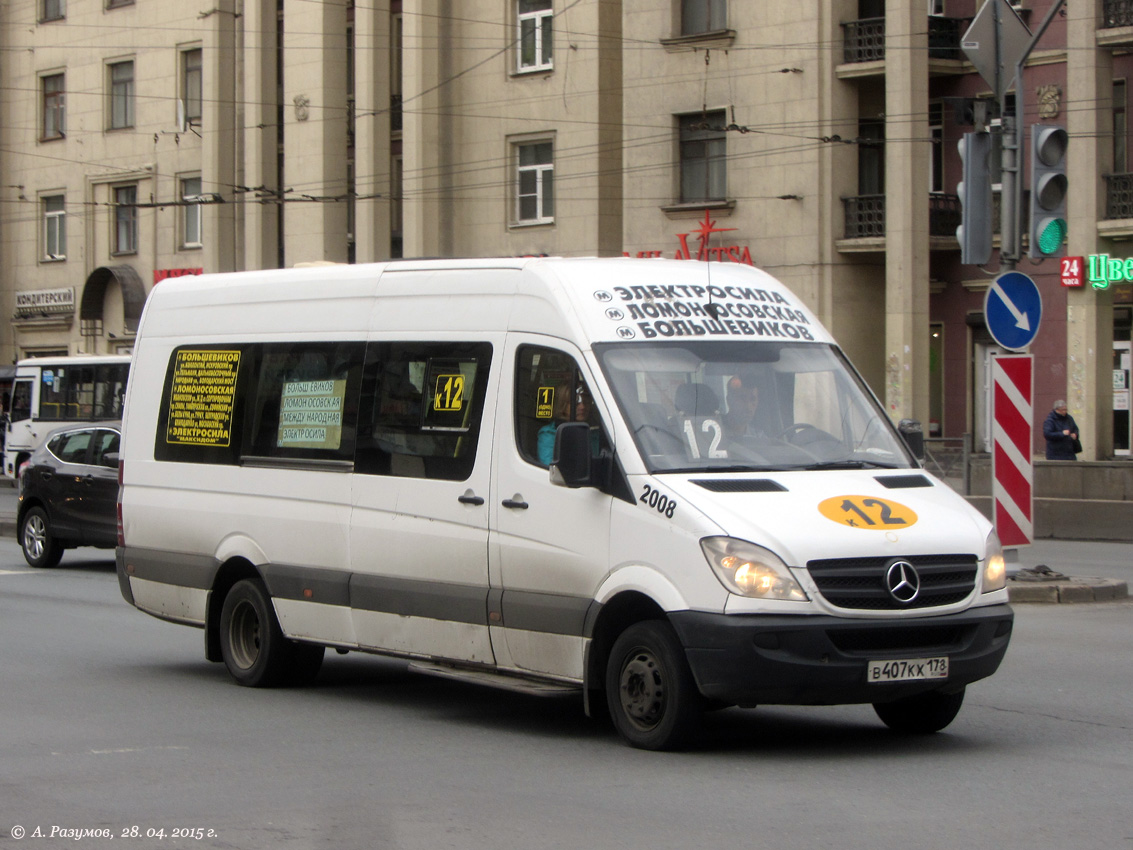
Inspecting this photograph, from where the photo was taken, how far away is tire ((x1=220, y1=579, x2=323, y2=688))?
998 centimetres

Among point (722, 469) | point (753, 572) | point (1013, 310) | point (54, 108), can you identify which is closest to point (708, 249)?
point (1013, 310)

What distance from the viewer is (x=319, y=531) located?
954 cm

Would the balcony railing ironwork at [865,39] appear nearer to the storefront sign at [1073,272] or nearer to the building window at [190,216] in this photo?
the storefront sign at [1073,272]

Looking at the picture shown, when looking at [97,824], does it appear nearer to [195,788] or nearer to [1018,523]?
[195,788]

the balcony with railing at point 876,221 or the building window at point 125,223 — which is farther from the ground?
the building window at point 125,223

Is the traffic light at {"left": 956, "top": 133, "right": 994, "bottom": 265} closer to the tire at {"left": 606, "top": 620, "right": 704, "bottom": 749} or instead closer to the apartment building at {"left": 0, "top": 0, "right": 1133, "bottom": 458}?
the tire at {"left": 606, "top": 620, "right": 704, "bottom": 749}

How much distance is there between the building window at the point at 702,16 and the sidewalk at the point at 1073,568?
55.2 ft

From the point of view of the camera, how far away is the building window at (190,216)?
47.8 metres

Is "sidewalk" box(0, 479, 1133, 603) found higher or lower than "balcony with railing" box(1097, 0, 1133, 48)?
lower

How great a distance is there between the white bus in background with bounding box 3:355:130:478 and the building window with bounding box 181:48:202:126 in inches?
392

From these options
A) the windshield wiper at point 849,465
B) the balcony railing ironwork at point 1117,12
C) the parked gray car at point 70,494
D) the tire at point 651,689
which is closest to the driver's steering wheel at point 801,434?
the windshield wiper at point 849,465

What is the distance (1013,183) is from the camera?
15398mm

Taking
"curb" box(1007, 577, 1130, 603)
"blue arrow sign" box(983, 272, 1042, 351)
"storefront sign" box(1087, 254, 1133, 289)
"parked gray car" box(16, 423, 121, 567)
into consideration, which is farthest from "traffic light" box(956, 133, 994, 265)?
"storefront sign" box(1087, 254, 1133, 289)

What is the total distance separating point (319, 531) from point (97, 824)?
3350mm
